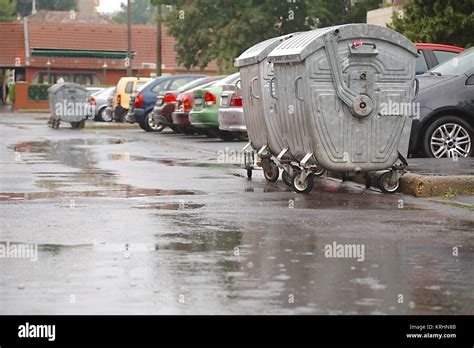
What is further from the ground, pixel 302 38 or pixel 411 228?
pixel 302 38

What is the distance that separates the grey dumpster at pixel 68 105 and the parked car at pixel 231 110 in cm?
1395

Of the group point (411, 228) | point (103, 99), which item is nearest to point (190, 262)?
point (411, 228)

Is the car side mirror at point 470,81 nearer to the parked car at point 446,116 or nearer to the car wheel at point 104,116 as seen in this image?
the parked car at point 446,116

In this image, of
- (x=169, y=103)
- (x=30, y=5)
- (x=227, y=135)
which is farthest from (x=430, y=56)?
(x=30, y=5)

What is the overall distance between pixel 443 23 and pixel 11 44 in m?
55.6

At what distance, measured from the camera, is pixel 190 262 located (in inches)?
351

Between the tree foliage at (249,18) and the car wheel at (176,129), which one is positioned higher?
the tree foliage at (249,18)

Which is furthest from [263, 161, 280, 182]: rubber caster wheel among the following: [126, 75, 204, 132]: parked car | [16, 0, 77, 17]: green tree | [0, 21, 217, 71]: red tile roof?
[16, 0, 77, 17]: green tree

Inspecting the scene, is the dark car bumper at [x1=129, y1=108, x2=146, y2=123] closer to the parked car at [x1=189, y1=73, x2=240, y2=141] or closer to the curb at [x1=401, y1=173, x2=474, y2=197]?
the parked car at [x1=189, y1=73, x2=240, y2=141]

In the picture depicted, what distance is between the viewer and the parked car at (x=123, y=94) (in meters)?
40.2

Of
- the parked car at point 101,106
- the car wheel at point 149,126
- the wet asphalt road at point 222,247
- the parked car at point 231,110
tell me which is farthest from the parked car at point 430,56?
the parked car at point 101,106

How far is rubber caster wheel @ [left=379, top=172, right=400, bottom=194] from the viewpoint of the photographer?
14.2 m
